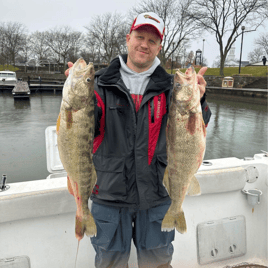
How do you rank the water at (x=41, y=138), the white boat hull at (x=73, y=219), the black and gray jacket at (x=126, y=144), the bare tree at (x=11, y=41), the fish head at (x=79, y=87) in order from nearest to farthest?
the fish head at (x=79, y=87)
the black and gray jacket at (x=126, y=144)
the white boat hull at (x=73, y=219)
the water at (x=41, y=138)
the bare tree at (x=11, y=41)

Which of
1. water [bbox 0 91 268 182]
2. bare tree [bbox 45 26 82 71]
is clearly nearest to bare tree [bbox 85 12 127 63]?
bare tree [bbox 45 26 82 71]

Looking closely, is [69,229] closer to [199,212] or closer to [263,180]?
[199,212]

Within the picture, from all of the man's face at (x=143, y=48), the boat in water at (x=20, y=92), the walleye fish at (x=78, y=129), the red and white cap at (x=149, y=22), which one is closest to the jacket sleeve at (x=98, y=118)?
the walleye fish at (x=78, y=129)

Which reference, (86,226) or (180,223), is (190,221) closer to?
(180,223)

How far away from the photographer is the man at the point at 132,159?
7.61 feet

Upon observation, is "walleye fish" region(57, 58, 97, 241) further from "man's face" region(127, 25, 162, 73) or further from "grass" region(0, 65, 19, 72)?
"grass" region(0, 65, 19, 72)

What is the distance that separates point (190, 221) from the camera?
334 cm

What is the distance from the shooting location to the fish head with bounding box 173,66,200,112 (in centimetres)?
212

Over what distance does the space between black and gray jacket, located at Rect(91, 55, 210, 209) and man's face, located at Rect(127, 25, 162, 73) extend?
24 cm

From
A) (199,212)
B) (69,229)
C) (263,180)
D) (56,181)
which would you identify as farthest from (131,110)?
(263,180)

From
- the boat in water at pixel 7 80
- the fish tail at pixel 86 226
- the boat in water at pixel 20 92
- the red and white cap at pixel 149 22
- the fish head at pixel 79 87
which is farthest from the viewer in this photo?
the boat in water at pixel 7 80

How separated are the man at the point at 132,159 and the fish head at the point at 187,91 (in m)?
0.15

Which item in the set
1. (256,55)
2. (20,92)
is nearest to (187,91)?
(20,92)

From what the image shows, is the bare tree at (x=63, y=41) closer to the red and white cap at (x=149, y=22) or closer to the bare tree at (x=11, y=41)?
the bare tree at (x=11, y=41)
